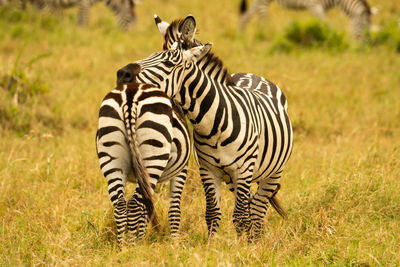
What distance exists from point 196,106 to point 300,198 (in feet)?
5.78

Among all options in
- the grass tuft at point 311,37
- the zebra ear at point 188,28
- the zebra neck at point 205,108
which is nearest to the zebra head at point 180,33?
the zebra ear at point 188,28

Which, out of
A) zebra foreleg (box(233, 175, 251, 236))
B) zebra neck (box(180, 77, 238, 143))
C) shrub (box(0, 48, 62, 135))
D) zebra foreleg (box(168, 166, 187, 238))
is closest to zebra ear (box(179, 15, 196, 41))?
zebra neck (box(180, 77, 238, 143))

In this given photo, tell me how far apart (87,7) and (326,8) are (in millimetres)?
6299

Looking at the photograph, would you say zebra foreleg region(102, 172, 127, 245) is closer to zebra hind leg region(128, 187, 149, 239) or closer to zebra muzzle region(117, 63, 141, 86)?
Answer: zebra hind leg region(128, 187, 149, 239)

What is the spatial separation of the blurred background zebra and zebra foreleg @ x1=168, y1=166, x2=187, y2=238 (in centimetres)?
987

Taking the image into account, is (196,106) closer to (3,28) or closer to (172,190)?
(172,190)

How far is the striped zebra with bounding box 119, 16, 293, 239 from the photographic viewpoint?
4.02 metres

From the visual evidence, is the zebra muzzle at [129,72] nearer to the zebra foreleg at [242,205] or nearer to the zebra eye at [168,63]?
the zebra eye at [168,63]

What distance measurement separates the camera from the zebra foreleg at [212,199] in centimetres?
455

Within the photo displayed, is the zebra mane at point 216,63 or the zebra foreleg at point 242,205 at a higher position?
the zebra mane at point 216,63

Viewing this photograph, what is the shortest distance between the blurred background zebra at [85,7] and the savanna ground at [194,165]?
310mm

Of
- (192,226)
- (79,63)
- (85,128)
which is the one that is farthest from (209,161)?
(79,63)

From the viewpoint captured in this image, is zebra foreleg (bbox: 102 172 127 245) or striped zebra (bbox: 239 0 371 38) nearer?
zebra foreleg (bbox: 102 172 127 245)

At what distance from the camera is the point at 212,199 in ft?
15.1
